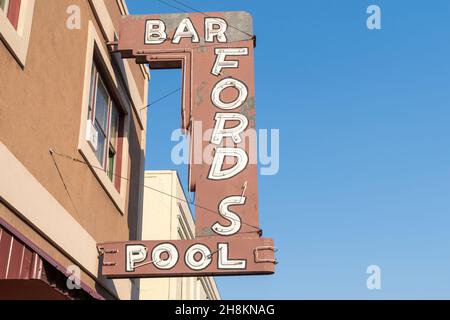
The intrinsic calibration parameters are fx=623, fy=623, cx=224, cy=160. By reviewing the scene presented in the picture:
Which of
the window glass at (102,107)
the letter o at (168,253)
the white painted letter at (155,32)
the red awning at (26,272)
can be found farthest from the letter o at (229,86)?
the red awning at (26,272)

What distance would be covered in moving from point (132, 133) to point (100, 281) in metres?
3.51

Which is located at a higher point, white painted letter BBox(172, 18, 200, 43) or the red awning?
white painted letter BBox(172, 18, 200, 43)

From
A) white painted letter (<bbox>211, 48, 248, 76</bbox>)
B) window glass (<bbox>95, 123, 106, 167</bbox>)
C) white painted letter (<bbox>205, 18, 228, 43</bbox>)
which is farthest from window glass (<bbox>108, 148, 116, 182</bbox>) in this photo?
white painted letter (<bbox>205, 18, 228, 43</bbox>)

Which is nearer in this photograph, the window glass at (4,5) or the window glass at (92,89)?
the window glass at (4,5)

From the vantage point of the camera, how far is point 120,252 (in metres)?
8.40

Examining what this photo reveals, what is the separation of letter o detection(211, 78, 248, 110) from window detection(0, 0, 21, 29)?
3.62 m

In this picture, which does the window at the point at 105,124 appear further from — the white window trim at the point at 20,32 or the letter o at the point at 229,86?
the white window trim at the point at 20,32

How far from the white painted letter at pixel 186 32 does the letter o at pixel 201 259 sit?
12.7ft

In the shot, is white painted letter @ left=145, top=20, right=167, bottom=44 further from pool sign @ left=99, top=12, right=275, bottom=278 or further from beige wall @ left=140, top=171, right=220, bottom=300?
beige wall @ left=140, top=171, right=220, bottom=300

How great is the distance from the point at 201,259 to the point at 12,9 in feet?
12.6

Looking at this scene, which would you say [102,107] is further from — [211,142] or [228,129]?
[228,129]

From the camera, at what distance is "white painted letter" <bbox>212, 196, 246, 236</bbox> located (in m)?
8.59

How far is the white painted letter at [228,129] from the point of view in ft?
30.6
